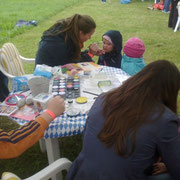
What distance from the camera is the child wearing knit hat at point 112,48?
2.95 m

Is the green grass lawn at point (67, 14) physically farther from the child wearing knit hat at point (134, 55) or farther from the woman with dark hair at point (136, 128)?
the woman with dark hair at point (136, 128)

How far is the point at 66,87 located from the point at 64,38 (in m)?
0.94

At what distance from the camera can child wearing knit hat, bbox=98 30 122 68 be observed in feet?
9.68

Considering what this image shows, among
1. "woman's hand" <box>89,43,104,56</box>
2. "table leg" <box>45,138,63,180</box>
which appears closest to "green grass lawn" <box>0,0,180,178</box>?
"table leg" <box>45,138,63,180</box>

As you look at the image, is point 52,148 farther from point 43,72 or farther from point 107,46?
point 107,46

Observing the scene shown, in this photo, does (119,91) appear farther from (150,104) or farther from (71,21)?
(71,21)

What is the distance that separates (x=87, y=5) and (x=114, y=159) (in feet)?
34.7

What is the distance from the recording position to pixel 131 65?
Answer: 2.62m

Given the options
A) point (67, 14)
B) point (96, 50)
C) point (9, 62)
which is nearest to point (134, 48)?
point (96, 50)

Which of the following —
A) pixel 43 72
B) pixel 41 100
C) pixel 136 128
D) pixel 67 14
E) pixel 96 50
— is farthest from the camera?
pixel 67 14

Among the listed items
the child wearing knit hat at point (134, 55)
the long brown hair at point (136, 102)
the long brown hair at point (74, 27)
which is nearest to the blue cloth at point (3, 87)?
the long brown hair at point (74, 27)

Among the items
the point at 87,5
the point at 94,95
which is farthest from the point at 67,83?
the point at 87,5

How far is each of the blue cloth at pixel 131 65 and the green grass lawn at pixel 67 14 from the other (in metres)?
1.03

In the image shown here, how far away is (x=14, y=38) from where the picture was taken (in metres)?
6.33
